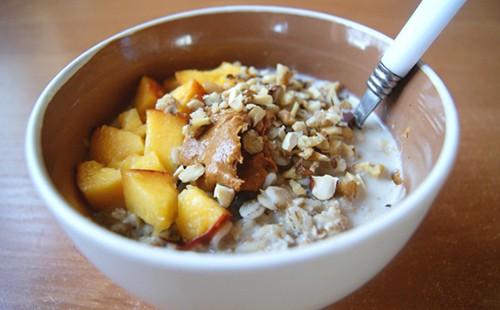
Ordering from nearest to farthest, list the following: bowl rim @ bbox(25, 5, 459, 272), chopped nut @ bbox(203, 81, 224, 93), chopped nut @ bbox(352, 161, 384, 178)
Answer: bowl rim @ bbox(25, 5, 459, 272), chopped nut @ bbox(352, 161, 384, 178), chopped nut @ bbox(203, 81, 224, 93)

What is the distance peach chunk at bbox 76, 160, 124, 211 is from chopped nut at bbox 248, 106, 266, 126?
0.20 metres

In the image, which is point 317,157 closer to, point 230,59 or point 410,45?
point 410,45

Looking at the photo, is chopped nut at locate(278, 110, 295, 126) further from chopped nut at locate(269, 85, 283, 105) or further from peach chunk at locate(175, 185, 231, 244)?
peach chunk at locate(175, 185, 231, 244)

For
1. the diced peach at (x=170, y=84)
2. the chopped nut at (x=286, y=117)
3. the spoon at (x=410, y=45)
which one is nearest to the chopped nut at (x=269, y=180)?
the chopped nut at (x=286, y=117)

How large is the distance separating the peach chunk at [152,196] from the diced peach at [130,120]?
149 mm

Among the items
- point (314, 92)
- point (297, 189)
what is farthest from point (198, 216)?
point (314, 92)

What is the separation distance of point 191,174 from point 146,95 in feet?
0.84

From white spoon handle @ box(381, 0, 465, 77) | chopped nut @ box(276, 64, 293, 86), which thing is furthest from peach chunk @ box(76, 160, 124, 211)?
white spoon handle @ box(381, 0, 465, 77)

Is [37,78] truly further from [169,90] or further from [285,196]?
[285,196]

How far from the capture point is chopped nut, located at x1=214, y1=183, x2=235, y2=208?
61 centimetres

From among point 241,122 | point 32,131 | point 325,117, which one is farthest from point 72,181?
point 325,117

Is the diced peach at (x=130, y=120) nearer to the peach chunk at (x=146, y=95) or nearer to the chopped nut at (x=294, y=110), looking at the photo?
the peach chunk at (x=146, y=95)

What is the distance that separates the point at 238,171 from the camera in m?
0.66

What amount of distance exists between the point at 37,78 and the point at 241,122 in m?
0.75
